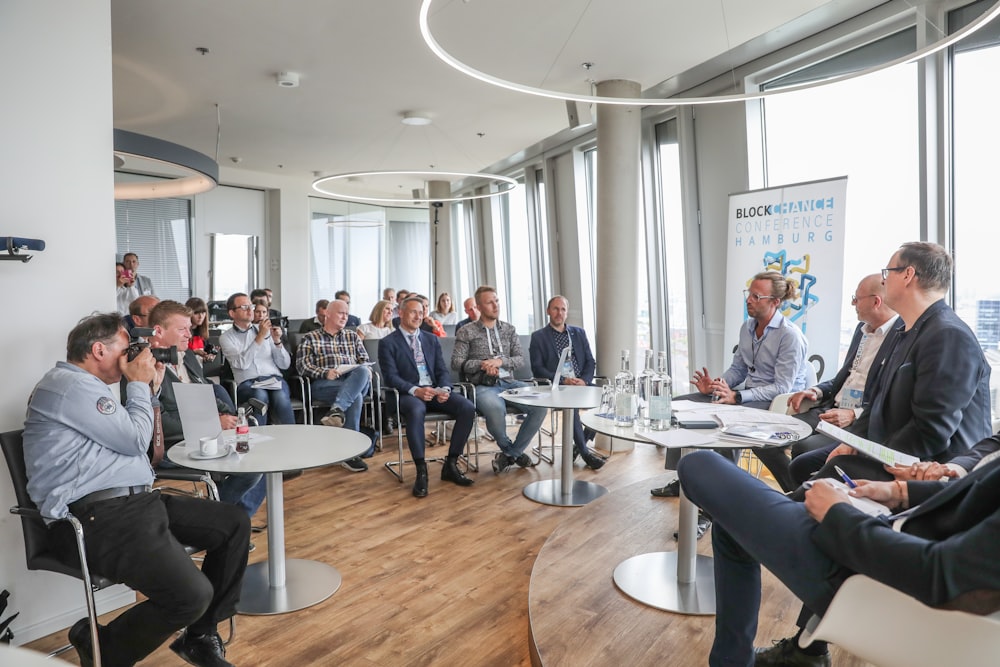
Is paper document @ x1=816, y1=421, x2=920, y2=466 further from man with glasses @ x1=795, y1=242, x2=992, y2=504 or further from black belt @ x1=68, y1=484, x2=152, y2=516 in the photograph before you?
black belt @ x1=68, y1=484, x2=152, y2=516

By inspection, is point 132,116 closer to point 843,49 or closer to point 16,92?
point 16,92

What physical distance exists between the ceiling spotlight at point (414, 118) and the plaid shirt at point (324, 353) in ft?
9.72

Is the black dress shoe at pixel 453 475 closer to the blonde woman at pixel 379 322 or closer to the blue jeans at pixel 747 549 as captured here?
the blonde woman at pixel 379 322

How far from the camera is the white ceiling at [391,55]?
4.53 m

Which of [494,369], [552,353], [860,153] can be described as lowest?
[494,369]

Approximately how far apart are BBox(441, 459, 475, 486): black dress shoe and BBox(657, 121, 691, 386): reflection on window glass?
3039mm

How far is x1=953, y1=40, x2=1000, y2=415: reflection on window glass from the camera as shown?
4059mm

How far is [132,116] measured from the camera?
23.5 ft

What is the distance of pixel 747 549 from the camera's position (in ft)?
5.53

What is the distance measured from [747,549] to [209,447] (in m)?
2.05

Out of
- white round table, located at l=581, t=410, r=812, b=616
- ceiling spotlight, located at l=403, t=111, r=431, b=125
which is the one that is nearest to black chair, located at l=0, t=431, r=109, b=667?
white round table, located at l=581, t=410, r=812, b=616

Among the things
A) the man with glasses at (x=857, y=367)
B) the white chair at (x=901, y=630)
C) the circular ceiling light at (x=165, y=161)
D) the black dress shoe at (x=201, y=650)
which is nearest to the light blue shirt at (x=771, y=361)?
the man with glasses at (x=857, y=367)

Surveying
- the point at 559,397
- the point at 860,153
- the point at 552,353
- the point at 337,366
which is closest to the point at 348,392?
the point at 337,366

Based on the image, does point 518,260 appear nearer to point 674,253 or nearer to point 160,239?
point 674,253
